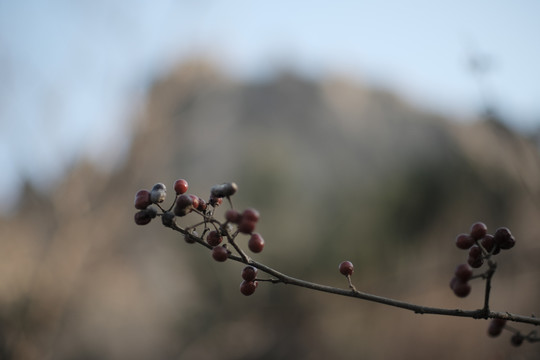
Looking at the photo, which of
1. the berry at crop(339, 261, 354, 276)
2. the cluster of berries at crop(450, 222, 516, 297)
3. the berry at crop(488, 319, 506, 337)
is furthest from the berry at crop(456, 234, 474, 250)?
the berry at crop(488, 319, 506, 337)

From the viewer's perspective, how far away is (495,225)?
5914 mm

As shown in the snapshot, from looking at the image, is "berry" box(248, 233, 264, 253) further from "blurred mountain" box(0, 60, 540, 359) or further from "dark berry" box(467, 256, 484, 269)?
"blurred mountain" box(0, 60, 540, 359)

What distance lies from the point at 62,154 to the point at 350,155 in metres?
8.08

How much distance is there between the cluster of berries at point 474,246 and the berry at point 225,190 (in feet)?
1.56

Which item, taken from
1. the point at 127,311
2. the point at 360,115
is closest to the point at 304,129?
the point at 360,115

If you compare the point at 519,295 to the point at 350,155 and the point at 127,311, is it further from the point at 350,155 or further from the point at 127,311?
the point at 127,311

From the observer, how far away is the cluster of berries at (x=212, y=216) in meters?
0.78

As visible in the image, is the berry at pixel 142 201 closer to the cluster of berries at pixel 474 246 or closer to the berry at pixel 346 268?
the berry at pixel 346 268

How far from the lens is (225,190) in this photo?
82 centimetres

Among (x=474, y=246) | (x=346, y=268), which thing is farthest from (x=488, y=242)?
(x=346, y=268)

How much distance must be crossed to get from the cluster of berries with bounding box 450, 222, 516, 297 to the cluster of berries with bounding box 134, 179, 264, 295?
413mm

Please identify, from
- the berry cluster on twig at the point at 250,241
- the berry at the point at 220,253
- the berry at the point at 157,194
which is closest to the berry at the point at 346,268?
the berry cluster on twig at the point at 250,241

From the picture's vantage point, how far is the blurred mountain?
14.7 ft

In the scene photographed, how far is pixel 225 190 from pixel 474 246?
58 centimetres
